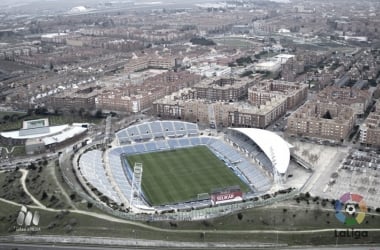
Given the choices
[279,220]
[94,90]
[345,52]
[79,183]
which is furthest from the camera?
[345,52]

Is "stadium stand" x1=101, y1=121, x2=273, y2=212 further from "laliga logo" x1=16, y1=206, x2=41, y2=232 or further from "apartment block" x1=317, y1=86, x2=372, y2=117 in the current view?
"apartment block" x1=317, y1=86, x2=372, y2=117

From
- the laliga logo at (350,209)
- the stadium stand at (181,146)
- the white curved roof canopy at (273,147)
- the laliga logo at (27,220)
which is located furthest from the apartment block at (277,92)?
the laliga logo at (27,220)

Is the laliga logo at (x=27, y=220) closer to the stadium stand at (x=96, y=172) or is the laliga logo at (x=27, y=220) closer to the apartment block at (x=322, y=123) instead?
the stadium stand at (x=96, y=172)

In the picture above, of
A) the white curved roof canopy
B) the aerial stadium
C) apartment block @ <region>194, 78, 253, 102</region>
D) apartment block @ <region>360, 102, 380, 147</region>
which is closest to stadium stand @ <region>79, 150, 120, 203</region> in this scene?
the aerial stadium

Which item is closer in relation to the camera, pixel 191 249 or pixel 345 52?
pixel 191 249

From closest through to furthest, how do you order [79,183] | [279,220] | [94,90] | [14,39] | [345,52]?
[279,220] < [79,183] < [94,90] < [345,52] < [14,39]

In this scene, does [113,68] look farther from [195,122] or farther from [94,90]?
[195,122]

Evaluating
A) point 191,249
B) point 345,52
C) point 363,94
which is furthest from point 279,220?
point 345,52

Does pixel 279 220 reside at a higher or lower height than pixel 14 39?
lower
